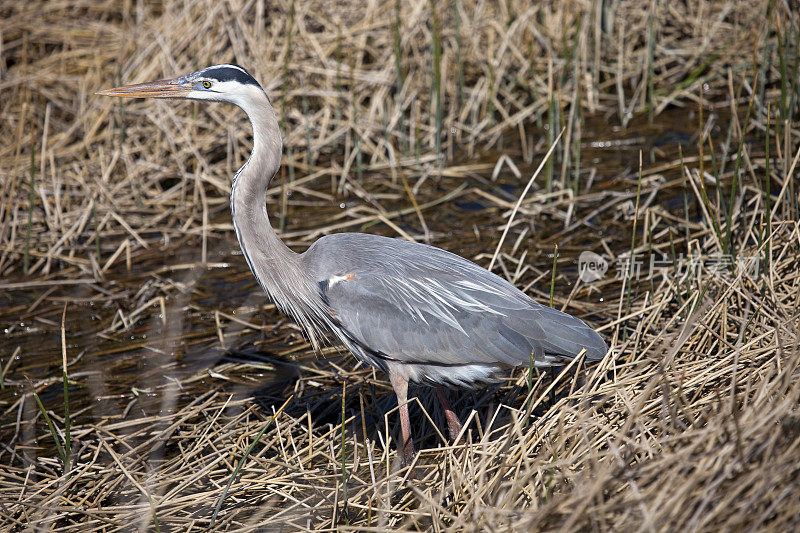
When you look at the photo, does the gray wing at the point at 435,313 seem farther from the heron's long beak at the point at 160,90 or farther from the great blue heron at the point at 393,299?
the heron's long beak at the point at 160,90

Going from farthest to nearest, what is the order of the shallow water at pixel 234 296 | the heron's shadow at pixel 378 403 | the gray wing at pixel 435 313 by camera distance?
the shallow water at pixel 234 296, the heron's shadow at pixel 378 403, the gray wing at pixel 435 313

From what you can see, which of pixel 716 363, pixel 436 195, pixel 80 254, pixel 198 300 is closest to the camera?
pixel 716 363

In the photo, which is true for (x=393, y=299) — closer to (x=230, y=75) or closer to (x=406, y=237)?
(x=230, y=75)

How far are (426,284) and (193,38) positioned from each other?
377cm

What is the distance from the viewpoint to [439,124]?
18.3ft

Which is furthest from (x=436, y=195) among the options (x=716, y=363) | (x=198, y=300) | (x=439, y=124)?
(x=716, y=363)

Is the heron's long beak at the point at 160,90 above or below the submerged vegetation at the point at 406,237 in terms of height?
above

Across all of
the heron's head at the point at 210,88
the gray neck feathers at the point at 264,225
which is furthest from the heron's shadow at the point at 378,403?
the heron's head at the point at 210,88

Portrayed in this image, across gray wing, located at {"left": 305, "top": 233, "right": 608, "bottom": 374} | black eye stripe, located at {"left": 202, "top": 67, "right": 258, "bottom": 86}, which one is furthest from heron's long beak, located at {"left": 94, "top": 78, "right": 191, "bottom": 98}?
gray wing, located at {"left": 305, "top": 233, "right": 608, "bottom": 374}

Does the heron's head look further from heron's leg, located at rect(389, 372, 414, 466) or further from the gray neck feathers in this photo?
heron's leg, located at rect(389, 372, 414, 466)

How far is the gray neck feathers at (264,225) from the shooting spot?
10.9ft

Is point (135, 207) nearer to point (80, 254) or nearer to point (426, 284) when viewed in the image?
point (80, 254)

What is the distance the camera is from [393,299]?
324 cm

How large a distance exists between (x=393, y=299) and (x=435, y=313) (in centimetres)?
19
